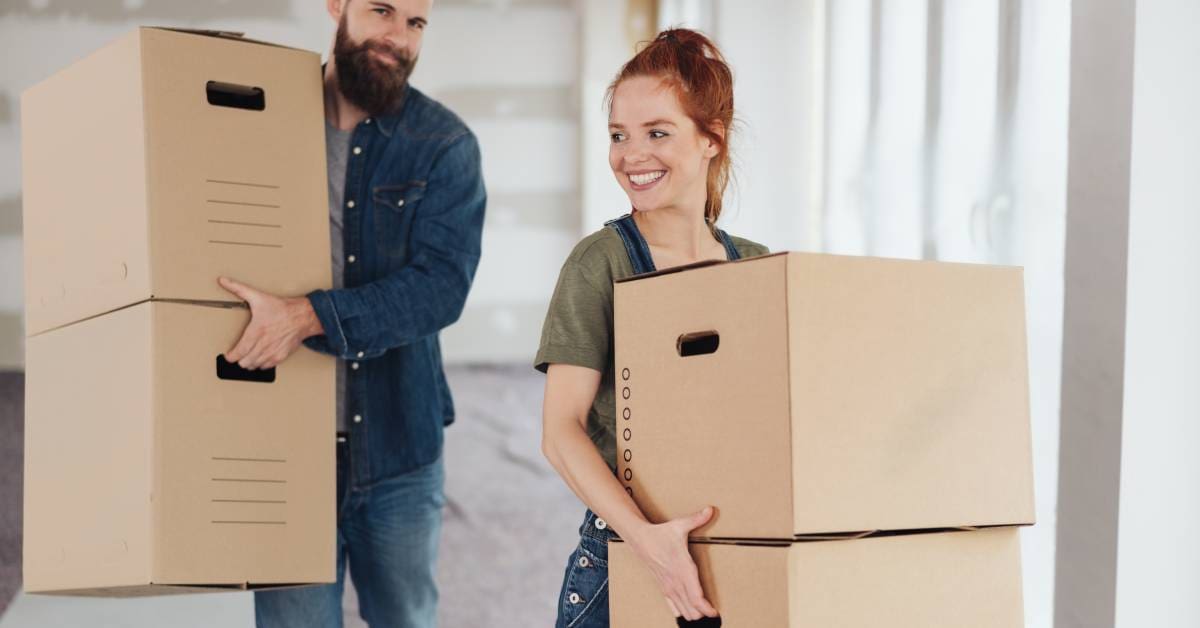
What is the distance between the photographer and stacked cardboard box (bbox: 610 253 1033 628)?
39.2 inches

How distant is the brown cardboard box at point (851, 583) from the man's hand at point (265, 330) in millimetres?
534

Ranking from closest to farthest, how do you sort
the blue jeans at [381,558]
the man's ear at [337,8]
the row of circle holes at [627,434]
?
the row of circle holes at [627,434], the blue jeans at [381,558], the man's ear at [337,8]

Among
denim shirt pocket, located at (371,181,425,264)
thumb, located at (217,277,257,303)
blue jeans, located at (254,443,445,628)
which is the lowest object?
blue jeans, located at (254,443,445,628)

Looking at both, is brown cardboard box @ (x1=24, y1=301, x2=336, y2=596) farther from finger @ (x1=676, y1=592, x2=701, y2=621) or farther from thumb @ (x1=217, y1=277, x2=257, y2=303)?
finger @ (x1=676, y1=592, x2=701, y2=621)

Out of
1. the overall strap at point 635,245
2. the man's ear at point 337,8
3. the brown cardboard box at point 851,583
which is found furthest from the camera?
the man's ear at point 337,8

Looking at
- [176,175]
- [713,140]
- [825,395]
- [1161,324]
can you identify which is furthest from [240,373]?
[1161,324]

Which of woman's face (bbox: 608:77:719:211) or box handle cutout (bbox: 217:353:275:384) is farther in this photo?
box handle cutout (bbox: 217:353:275:384)

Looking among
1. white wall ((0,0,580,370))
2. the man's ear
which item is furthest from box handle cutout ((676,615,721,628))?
white wall ((0,0,580,370))

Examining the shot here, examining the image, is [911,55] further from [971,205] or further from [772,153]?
[772,153]

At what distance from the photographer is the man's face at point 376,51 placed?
1.71 m

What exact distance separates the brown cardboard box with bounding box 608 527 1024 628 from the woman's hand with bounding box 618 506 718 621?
0.04 ft

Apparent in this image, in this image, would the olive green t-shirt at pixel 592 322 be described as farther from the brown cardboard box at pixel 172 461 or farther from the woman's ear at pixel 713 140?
the brown cardboard box at pixel 172 461

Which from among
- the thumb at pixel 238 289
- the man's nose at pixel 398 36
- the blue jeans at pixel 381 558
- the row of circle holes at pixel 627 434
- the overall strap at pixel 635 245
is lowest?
the blue jeans at pixel 381 558

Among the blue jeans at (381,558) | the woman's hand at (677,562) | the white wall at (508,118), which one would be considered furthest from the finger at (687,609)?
the white wall at (508,118)
